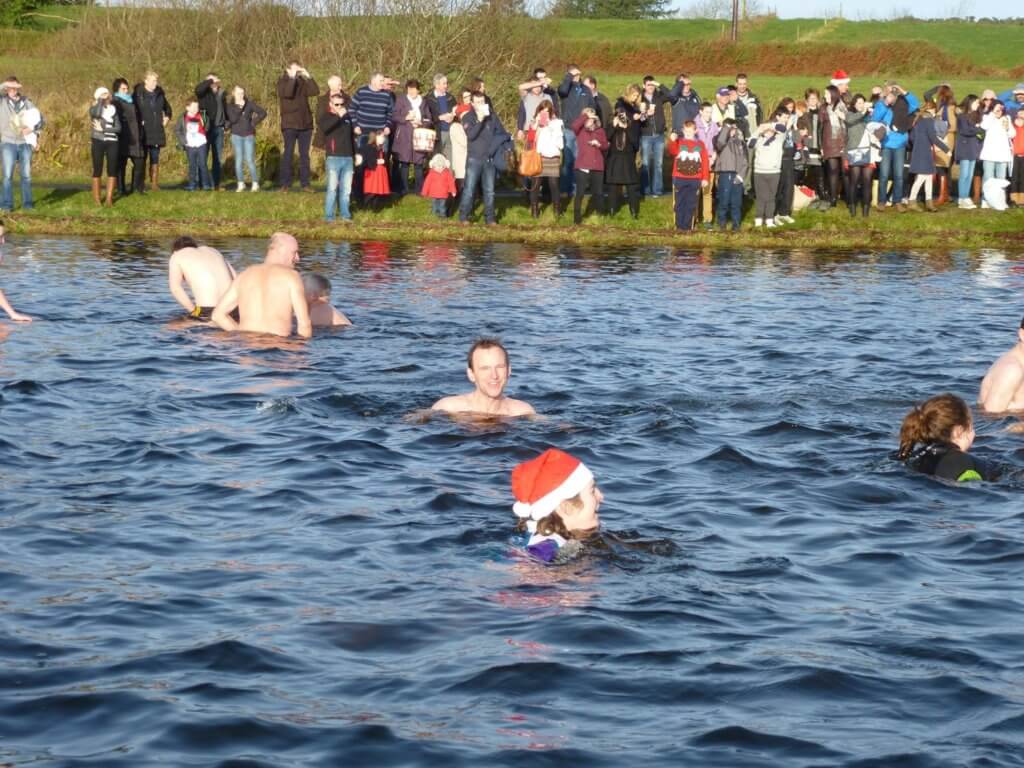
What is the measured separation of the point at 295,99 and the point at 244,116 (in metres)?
0.96

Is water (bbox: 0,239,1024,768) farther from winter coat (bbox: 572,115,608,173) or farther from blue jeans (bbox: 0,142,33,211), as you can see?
blue jeans (bbox: 0,142,33,211)

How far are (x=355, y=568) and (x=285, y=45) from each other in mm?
28521

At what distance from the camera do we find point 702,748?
628 centimetres

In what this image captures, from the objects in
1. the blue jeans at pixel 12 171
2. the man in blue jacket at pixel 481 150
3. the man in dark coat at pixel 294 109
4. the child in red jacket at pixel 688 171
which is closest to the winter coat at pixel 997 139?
Result: the child in red jacket at pixel 688 171

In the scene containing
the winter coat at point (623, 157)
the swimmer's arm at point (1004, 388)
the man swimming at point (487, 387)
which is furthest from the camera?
the winter coat at point (623, 157)

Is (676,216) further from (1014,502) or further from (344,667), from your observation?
(344,667)

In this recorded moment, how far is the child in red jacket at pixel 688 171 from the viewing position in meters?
25.3

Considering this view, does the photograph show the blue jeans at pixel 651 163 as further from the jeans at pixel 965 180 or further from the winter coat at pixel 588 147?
the jeans at pixel 965 180

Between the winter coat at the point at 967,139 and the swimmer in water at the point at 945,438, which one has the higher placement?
the winter coat at the point at 967,139

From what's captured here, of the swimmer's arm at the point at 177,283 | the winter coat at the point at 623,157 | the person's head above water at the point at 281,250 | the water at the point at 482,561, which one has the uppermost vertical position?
the winter coat at the point at 623,157

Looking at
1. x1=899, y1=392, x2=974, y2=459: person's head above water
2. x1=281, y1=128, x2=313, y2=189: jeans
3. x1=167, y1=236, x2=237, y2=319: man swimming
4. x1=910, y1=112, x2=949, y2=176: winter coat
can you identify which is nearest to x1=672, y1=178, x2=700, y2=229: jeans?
x1=910, y1=112, x2=949, y2=176: winter coat

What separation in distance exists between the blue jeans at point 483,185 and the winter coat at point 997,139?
8500mm

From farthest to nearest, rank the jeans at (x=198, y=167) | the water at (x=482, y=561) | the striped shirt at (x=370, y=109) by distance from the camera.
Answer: the jeans at (x=198, y=167) → the striped shirt at (x=370, y=109) → the water at (x=482, y=561)

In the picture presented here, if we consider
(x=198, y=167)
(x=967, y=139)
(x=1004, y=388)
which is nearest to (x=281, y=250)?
(x=1004, y=388)
